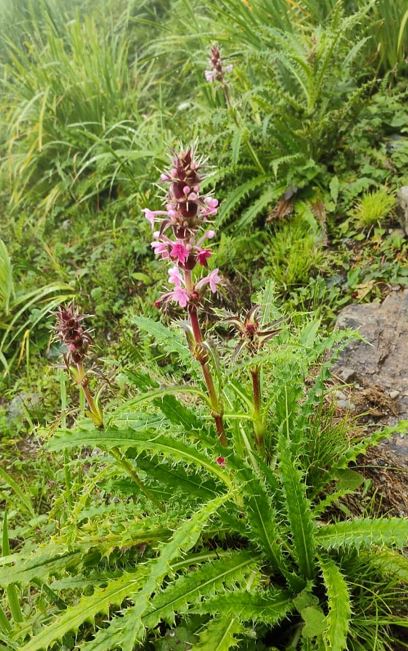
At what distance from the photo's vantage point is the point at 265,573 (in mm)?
1606

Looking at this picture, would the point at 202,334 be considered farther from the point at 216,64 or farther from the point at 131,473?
the point at 216,64

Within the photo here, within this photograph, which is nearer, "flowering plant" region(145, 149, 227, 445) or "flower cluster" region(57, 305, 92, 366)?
"flowering plant" region(145, 149, 227, 445)

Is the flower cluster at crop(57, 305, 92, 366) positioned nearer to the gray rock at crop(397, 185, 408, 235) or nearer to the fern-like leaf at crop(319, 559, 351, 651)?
the fern-like leaf at crop(319, 559, 351, 651)

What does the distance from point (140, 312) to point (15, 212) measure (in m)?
2.05

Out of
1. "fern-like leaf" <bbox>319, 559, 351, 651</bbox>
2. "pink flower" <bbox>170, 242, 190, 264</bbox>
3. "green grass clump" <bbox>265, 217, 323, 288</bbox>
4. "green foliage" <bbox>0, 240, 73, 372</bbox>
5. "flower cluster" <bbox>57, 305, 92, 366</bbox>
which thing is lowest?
"green foliage" <bbox>0, 240, 73, 372</bbox>

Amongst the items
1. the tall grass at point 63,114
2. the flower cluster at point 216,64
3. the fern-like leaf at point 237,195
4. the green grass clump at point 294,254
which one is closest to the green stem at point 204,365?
the green grass clump at point 294,254

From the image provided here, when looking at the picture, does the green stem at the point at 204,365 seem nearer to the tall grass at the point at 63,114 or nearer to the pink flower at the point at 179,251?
the pink flower at the point at 179,251

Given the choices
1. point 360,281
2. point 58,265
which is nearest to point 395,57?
point 360,281

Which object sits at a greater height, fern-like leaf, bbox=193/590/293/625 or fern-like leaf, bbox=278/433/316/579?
fern-like leaf, bbox=278/433/316/579

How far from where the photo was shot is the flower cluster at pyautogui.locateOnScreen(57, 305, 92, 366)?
1.32 metres

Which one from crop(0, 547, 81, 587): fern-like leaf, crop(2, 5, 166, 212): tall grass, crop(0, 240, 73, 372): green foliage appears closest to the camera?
crop(0, 547, 81, 587): fern-like leaf

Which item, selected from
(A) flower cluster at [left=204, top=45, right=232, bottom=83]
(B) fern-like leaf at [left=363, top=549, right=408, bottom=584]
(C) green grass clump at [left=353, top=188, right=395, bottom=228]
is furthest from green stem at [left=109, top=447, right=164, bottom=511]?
(A) flower cluster at [left=204, top=45, right=232, bottom=83]

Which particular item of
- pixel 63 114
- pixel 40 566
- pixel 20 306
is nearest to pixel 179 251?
pixel 40 566

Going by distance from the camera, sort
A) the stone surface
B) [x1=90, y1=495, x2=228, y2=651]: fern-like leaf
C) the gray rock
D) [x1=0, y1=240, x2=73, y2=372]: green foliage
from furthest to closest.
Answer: [x1=0, y1=240, x2=73, y2=372]: green foliage
the gray rock
the stone surface
[x1=90, y1=495, x2=228, y2=651]: fern-like leaf
